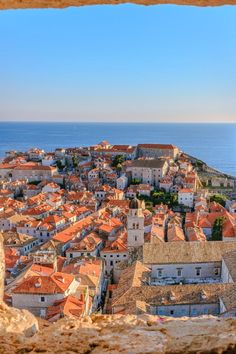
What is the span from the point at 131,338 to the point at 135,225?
66.5 ft

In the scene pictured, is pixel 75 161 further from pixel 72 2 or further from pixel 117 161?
pixel 72 2

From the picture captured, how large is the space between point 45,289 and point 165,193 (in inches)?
1177

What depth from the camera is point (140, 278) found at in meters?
17.4

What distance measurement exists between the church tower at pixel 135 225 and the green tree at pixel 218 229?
797 centimetres

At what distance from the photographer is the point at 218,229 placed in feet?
98.4

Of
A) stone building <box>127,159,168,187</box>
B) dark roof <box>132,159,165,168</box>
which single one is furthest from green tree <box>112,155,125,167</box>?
stone building <box>127,159,168,187</box>

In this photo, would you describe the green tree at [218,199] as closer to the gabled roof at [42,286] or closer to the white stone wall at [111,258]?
the white stone wall at [111,258]

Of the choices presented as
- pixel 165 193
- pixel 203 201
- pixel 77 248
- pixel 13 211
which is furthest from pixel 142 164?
pixel 77 248

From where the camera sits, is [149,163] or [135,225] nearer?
[135,225]

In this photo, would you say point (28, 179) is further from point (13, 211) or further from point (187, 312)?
point (187, 312)

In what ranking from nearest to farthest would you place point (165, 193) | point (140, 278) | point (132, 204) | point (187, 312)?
point (187, 312) < point (140, 278) < point (132, 204) < point (165, 193)

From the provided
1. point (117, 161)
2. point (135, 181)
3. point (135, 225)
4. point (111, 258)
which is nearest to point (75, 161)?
point (117, 161)

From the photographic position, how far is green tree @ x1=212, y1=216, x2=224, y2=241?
28966 mm

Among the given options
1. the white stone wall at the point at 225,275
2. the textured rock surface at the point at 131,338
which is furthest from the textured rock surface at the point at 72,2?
the white stone wall at the point at 225,275
